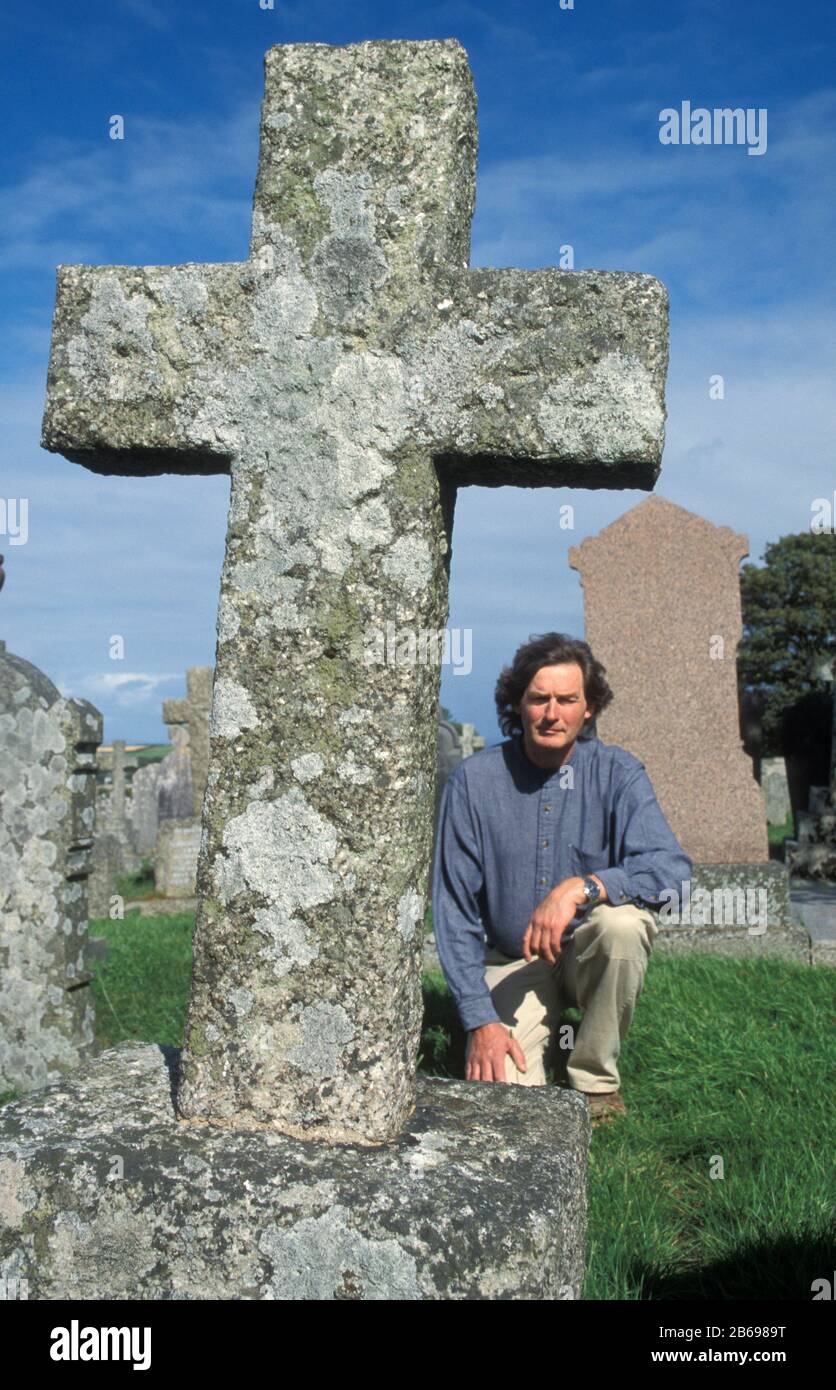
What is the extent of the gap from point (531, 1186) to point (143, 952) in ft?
18.9

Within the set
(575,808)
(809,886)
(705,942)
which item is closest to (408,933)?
(575,808)

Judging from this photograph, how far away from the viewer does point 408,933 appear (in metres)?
2.15

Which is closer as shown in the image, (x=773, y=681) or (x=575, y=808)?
(x=575, y=808)

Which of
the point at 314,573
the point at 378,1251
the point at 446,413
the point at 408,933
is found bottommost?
the point at 378,1251

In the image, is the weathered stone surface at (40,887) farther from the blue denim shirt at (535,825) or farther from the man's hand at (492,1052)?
Result: the man's hand at (492,1052)

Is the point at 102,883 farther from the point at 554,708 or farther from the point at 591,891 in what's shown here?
the point at 591,891

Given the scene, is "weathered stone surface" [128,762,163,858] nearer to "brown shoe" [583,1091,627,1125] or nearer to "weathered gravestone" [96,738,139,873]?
"weathered gravestone" [96,738,139,873]

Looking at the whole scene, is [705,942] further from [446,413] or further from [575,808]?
Result: [446,413]

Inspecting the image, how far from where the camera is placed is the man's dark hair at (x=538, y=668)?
3859 millimetres

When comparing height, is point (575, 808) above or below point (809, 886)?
above

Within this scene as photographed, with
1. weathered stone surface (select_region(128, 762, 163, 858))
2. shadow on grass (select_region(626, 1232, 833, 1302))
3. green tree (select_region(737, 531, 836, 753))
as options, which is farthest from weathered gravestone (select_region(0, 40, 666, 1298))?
green tree (select_region(737, 531, 836, 753))

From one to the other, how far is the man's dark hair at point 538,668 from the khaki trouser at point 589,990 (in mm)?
741

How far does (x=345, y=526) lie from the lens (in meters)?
2.13
